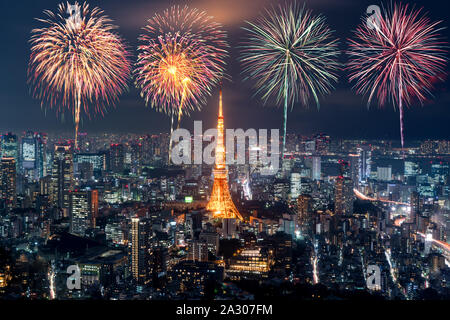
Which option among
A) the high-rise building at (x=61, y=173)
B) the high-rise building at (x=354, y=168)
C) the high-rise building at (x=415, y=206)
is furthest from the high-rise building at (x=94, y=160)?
the high-rise building at (x=415, y=206)

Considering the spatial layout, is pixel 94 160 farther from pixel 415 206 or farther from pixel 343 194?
pixel 415 206

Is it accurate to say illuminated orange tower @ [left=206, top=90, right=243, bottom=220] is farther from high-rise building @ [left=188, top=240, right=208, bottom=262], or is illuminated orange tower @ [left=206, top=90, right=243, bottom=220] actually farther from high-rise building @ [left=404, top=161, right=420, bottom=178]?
high-rise building @ [left=404, top=161, right=420, bottom=178]

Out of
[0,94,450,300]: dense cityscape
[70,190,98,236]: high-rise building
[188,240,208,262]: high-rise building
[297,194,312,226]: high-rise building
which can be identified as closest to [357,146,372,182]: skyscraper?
[0,94,450,300]: dense cityscape

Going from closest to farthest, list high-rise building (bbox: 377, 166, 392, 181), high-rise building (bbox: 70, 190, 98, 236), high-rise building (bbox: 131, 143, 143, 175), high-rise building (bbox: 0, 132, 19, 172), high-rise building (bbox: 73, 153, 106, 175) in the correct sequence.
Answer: high-rise building (bbox: 70, 190, 98, 236) < high-rise building (bbox: 377, 166, 392, 181) < high-rise building (bbox: 0, 132, 19, 172) < high-rise building (bbox: 73, 153, 106, 175) < high-rise building (bbox: 131, 143, 143, 175)

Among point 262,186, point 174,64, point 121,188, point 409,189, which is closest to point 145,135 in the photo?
point 121,188

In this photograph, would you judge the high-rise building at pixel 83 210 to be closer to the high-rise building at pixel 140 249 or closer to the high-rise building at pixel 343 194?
the high-rise building at pixel 140 249
